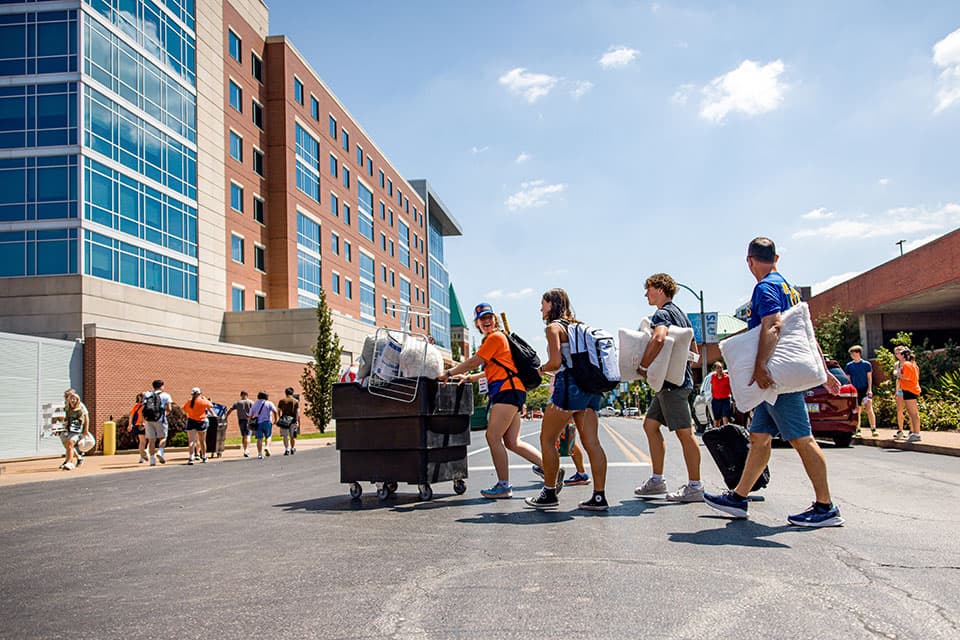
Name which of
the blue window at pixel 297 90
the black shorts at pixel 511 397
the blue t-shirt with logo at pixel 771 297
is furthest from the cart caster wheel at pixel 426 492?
the blue window at pixel 297 90

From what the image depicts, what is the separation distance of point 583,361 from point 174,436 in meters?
22.9

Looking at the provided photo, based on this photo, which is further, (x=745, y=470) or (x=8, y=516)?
(x=8, y=516)

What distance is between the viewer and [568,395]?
7023 millimetres

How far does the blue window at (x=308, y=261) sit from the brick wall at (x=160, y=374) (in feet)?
26.9

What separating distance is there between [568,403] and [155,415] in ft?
46.1

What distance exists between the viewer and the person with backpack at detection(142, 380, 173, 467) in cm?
1827

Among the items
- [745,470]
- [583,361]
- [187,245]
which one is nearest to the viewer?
[745,470]

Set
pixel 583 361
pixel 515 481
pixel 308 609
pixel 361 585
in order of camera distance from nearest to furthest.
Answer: pixel 308 609 → pixel 361 585 → pixel 583 361 → pixel 515 481

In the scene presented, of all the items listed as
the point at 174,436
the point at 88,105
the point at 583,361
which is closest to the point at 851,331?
the point at 174,436

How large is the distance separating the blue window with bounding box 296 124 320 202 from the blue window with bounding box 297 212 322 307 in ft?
6.09

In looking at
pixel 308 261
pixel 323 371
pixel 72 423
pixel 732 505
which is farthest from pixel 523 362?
pixel 308 261

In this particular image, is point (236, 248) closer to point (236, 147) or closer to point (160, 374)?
point (236, 147)

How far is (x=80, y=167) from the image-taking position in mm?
30297

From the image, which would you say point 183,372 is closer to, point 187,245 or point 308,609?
point 187,245
